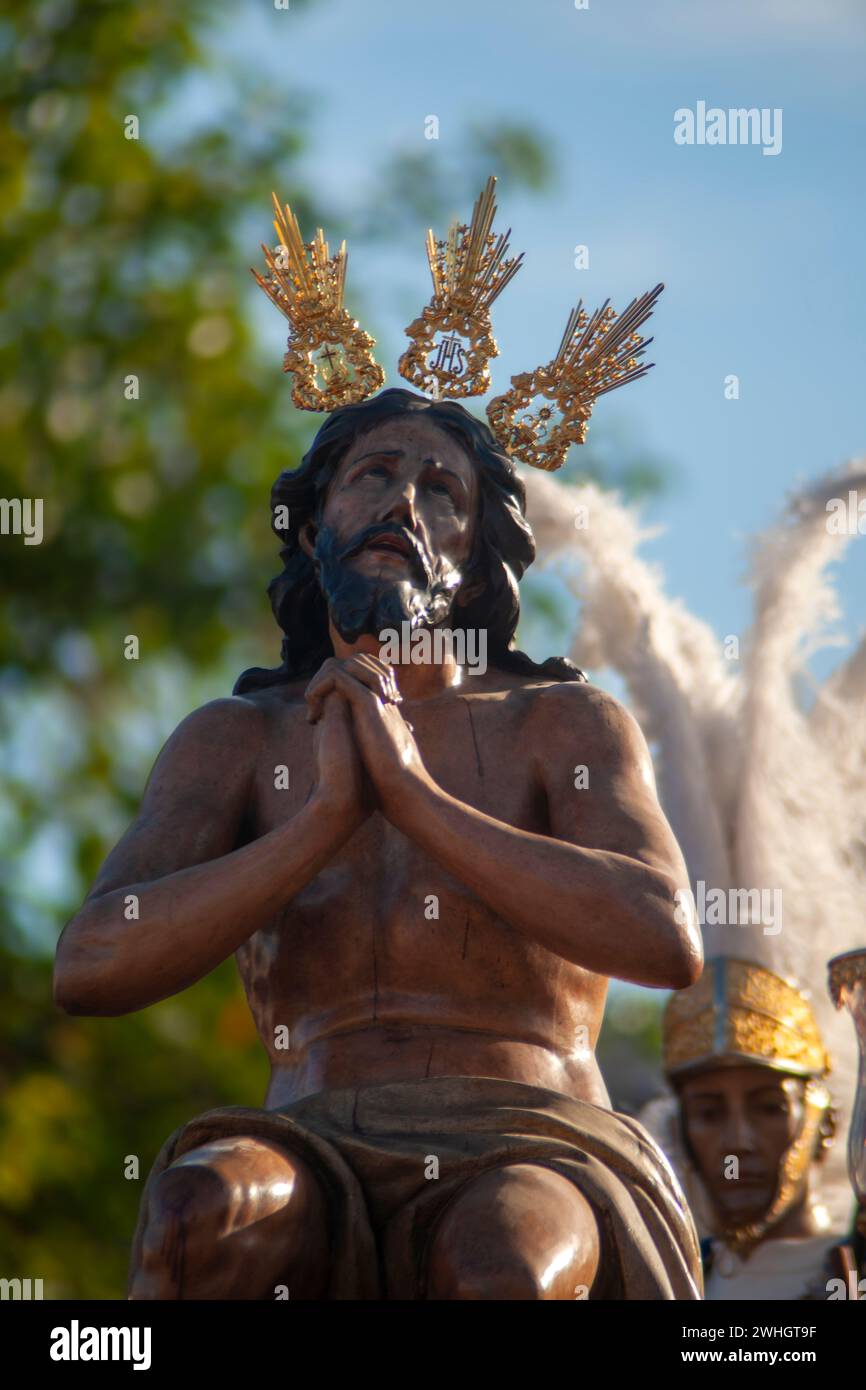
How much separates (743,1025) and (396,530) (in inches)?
132

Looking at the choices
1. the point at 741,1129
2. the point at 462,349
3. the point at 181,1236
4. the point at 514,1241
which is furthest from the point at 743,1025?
the point at 181,1236

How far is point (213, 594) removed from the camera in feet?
40.8

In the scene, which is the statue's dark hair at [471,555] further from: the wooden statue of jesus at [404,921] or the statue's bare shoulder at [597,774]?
the statue's bare shoulder at [597,774]

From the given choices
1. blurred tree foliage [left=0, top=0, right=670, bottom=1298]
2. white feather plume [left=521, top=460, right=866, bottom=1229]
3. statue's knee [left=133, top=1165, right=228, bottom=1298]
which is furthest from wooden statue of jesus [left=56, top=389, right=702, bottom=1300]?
blurred tree foliage [left=0, top=0, right=670, bottom=1298]

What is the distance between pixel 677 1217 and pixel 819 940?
3.65m

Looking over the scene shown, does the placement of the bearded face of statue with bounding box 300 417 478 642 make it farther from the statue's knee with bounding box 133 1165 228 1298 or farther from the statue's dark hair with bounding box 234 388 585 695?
the statue's knee with bounding box 133 1165 228 1298

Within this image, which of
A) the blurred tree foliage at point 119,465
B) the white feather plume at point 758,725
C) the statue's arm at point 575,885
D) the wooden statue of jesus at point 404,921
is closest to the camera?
the wooden statue of jesus at point 404,921

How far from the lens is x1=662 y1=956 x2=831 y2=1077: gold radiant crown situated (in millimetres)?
8602

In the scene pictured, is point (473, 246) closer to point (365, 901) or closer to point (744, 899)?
point (365, 901)

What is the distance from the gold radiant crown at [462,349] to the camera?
20.4ft

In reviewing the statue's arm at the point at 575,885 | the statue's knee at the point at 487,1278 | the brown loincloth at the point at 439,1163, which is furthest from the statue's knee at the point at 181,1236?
the statue's arm at the point at 575,885

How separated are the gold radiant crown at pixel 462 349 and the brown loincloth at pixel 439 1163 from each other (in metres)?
1.66

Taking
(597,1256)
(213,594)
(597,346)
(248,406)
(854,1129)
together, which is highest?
(248,406)

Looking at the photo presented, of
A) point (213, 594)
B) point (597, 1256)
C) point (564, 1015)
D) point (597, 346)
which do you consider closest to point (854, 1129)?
point (564, 1015)
